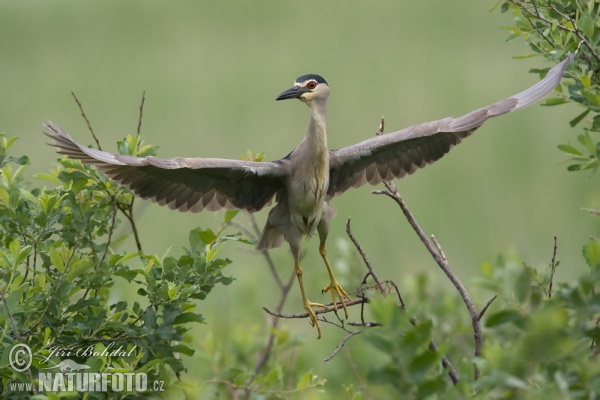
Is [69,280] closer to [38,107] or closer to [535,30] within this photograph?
[535,30]

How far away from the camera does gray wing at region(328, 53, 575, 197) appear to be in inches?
183

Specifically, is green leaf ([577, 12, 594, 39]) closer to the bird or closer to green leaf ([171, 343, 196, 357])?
the bird

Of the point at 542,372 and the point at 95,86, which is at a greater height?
the point at 95,86

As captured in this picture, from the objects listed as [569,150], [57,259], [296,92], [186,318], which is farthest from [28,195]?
[569,150]

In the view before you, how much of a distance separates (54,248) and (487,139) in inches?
308

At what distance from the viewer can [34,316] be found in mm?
3447

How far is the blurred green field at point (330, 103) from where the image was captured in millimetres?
9312

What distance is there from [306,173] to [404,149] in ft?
2.26

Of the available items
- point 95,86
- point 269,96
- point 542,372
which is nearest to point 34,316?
point 542,372

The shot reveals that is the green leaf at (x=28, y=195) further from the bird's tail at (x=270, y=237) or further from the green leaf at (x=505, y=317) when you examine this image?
the green leaf at (x=505, y=317)

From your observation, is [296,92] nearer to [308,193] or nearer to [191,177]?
[308,193]

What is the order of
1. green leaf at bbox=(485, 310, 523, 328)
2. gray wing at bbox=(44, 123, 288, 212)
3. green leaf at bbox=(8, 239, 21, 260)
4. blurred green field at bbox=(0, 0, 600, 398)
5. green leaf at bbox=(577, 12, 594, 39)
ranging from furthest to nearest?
blurred green field at bbox=(0, 0, 600, 398) < gray wing at bbox=(44, 123, 288, 212) < green leaf at bbox=(577, 12, 594, 39) < green leaf at bbox=(8, 239, 21, 260) < green leaf at bbox=(485, 310, 523, 328)

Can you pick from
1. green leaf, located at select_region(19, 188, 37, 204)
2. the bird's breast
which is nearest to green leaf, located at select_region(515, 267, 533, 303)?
green leaf, located at select_region(19, 188, 37, 204)

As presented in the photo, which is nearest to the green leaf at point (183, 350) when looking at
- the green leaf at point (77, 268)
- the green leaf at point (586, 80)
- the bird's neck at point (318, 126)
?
the green leaf at point (77, 268)
